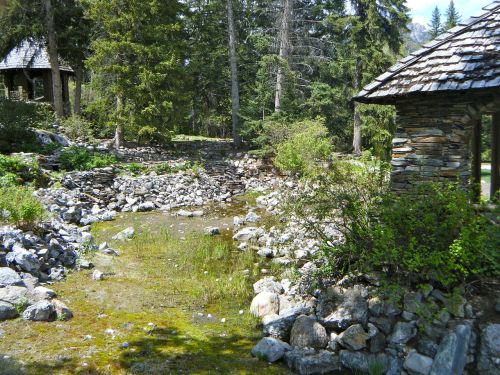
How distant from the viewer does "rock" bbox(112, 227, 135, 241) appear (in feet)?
33.7

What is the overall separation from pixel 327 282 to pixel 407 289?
3.86 feet

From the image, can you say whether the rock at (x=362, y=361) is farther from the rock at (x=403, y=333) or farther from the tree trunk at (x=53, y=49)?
the tree trunk at (x=53, y=49)

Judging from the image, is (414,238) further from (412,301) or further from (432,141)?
(432,141)

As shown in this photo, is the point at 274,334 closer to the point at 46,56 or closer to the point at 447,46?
the point at 447,46

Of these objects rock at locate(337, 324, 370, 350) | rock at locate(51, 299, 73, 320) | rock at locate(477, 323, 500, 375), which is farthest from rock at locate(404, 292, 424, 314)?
rock at locate(51, 299, 73, 320)

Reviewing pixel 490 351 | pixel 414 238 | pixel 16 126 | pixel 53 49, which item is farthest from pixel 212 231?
pixel 53 49

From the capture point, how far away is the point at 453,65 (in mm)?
5918

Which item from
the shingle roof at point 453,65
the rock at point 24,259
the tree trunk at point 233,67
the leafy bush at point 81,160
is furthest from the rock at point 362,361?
the tree trunk at point 233,67

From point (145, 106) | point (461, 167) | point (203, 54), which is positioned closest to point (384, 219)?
point (461, 167)

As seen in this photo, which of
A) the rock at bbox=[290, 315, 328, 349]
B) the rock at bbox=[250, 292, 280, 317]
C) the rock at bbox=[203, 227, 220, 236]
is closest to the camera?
the rock at bbox=[290, 315, 328, 349]

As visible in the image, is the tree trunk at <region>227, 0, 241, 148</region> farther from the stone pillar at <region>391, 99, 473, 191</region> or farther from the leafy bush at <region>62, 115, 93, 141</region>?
the stone pillar at <region>391, 99, 473, 191</region>

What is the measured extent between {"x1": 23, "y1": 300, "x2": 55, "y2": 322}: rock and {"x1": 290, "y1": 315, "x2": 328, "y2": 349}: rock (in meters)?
3.18

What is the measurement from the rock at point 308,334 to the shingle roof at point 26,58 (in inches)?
957

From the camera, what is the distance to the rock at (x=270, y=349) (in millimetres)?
5043
